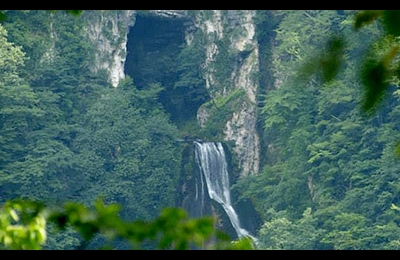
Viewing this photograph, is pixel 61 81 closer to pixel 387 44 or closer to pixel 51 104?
pixel 51 104

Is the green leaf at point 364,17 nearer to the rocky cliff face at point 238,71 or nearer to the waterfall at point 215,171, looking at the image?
the waterfall at point 215,171

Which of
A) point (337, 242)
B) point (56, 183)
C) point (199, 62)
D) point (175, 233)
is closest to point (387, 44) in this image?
point (175, 233)

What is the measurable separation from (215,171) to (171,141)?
3.36 ft

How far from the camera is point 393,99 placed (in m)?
22.5

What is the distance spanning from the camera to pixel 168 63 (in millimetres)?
24875

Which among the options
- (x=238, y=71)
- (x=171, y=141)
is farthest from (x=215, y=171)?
A: (x=238, y=71)

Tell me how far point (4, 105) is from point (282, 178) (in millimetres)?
4896

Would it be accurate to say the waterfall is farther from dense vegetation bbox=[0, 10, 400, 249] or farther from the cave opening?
the cave opening

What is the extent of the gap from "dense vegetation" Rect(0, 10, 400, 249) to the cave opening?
0.09 meters

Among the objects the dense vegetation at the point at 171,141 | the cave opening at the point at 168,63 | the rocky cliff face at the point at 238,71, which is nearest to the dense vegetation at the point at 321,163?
the dense vegetation at the point at 171,141

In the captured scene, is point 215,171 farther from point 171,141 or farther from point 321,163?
point 321,163

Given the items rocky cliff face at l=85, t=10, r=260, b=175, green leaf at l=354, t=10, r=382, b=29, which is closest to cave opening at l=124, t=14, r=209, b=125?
rocky cliff face at l=85, t=10, r=260, b=175

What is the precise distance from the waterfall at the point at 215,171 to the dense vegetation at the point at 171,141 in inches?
15.6
